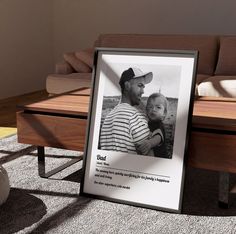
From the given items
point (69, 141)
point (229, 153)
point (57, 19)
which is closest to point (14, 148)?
point (69, 141)

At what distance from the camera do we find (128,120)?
6.06ft

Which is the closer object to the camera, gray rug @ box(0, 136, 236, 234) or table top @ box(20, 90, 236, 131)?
gray rug @ box(0, 136, 236, 234)

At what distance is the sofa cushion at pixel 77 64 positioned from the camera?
148 inches

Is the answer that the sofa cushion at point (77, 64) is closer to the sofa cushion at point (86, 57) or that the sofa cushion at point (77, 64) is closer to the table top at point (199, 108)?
the sofa cushion at point (86, 57)

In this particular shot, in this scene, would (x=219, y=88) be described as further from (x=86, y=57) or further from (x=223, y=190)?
(x=223, y=190)

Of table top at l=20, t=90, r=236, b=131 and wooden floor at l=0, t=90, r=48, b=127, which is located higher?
table top at l=20, t=90, r=236, b=131

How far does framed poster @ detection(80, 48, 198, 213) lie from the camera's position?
1758 millimetres

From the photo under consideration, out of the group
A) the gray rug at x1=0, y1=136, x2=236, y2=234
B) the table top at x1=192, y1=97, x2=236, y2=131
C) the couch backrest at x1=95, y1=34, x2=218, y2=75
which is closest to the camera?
the gray rug at x1=0, y1=136, x2=236, y2=234

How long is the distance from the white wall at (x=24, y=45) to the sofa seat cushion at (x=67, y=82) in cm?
118

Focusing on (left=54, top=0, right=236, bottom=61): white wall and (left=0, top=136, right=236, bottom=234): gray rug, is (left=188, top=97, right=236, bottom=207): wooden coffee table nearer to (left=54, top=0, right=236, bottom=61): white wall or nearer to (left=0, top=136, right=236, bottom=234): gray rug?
(left=0, top=136, right=236, bottom=234): gray rug

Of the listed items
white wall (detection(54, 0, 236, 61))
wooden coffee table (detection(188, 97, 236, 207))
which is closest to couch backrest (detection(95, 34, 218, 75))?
white wall (detection(54, 0, 236, 61))

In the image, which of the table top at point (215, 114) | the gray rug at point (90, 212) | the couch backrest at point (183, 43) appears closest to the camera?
the gray rug at point (90, 212)

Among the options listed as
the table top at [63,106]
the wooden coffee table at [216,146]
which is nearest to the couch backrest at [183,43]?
the table top at [63,106]

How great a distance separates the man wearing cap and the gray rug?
0.25 m
